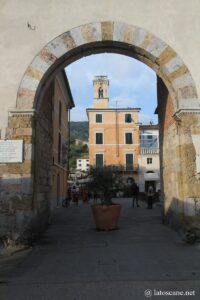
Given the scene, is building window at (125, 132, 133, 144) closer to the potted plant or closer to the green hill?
the potted plant

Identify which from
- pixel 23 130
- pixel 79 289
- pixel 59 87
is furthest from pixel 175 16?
pixel 59 87

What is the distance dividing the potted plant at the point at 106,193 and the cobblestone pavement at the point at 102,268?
3.03ft

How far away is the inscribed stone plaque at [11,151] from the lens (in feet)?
26.0

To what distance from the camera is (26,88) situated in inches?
325

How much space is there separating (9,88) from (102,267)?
462 centimetres

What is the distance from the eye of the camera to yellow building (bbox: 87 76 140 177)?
48.3 m

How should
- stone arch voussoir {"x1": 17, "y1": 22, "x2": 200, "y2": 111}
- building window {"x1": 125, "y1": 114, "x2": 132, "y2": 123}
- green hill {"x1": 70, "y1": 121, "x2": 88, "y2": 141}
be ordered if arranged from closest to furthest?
stone arch voussoir {"x1": 17, "y1": 22, "x2": 200, "y2": 111} < building window {"x1": 125, "y1": 114, "x2": 132, "y2": 123} < green hill {"x1": 70, "y1": 121, "x2": 88, "y2": 141}

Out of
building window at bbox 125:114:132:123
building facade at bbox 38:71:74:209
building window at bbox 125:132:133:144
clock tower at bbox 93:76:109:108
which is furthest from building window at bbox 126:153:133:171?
building facade at bbox 38:71:74:209

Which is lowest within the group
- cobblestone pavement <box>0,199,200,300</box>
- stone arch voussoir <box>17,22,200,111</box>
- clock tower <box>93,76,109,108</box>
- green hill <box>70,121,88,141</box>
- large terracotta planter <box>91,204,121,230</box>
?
cobblestone pavement <box>0,199,200,300</box>

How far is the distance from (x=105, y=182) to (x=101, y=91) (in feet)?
136

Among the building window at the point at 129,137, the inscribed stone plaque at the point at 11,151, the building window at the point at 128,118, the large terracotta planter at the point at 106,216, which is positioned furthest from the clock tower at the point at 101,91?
the inscribed stone plaque at the point at 11,151

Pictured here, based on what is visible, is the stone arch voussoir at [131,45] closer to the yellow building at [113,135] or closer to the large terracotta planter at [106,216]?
the large terracotta planter at [106,216]

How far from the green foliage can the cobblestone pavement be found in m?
1.65

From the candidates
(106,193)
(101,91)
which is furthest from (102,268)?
(101,91)
